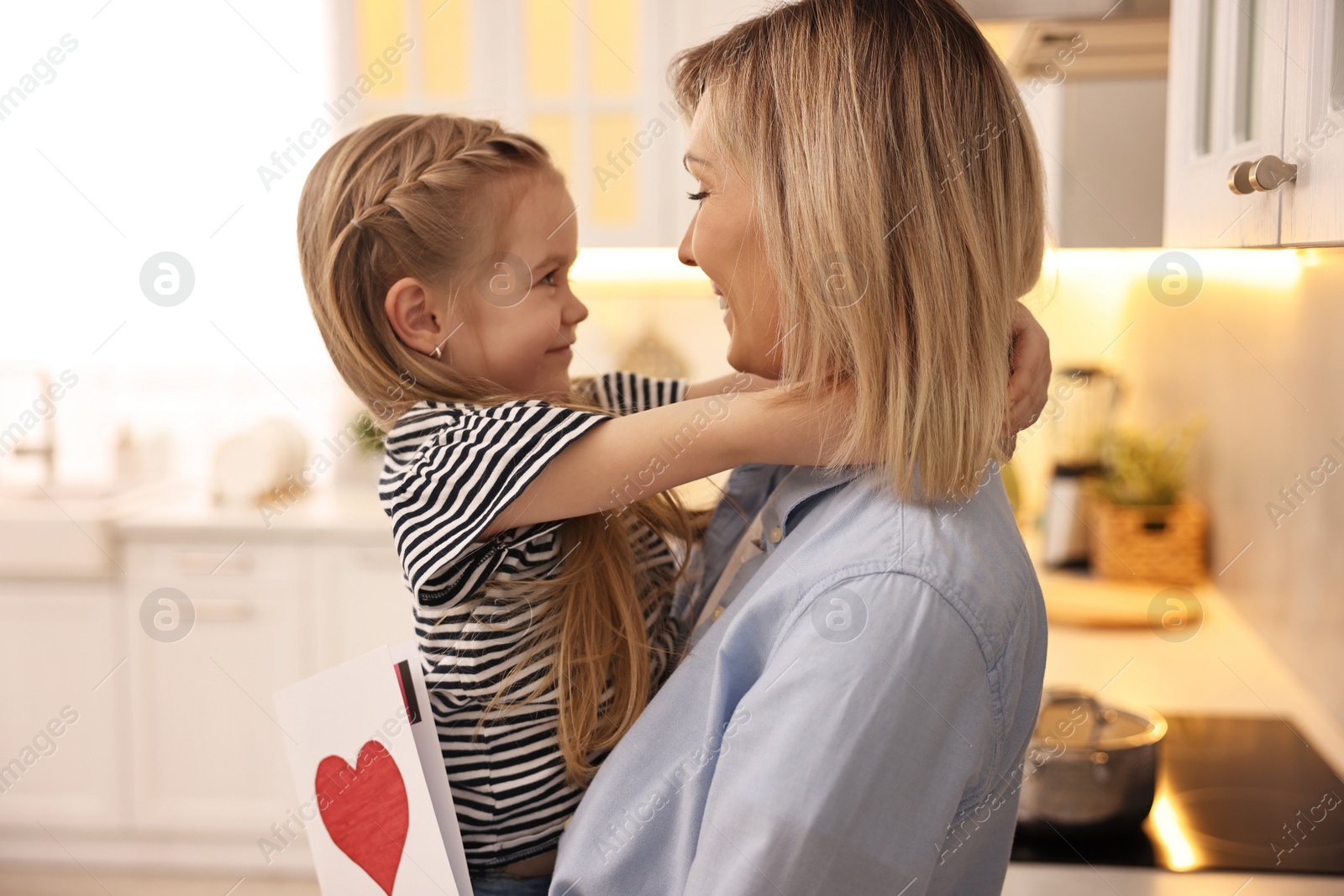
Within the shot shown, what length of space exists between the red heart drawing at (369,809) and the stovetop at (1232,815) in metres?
0.71

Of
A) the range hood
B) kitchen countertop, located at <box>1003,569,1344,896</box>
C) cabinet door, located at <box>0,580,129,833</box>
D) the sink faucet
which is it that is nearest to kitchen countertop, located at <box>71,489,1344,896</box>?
kitchen countertop, located at <box>1003,569,1344,896</box>

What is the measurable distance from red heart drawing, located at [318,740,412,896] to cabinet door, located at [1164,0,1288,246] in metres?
0.83

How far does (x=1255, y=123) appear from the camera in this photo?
0.92m

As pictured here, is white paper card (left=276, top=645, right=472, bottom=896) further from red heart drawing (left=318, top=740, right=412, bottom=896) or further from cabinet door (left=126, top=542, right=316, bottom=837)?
cabinet door (left=126, top=542, right=316, bottom=837)

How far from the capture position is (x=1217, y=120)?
39.8 inches

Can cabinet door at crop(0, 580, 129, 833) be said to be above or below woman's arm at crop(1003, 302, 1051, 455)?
below

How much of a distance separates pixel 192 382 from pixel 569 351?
2.37 metres

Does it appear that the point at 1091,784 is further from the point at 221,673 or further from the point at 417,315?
the point at 221,673

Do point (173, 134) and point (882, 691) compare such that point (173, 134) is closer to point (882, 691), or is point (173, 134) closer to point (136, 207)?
point (136, 207)

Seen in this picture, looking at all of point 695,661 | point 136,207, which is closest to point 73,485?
point 136,207

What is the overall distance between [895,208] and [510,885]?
0.64 m

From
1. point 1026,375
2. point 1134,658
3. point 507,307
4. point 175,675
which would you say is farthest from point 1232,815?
point 175,675

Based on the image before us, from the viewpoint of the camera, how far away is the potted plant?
2.26m

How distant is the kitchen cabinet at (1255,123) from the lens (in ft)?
2.47
